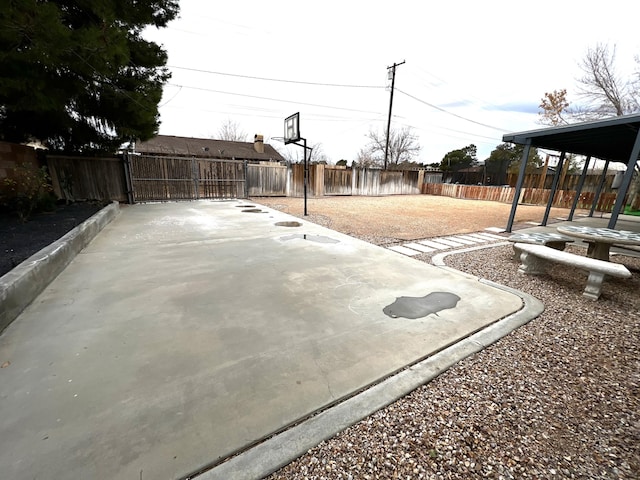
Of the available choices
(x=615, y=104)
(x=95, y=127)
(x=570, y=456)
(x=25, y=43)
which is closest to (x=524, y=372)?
(x=570, y=456)

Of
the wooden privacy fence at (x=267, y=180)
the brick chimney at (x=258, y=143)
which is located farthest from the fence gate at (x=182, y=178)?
the brick chimney at (x=258, y=143)

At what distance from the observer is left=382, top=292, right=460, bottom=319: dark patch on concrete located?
7.82ft

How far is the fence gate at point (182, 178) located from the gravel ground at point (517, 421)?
1094 centimetres

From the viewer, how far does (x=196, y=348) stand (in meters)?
1.82

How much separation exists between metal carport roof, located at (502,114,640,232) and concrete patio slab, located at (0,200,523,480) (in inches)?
164

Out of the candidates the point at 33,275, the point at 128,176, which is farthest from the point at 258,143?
the point at 33,275

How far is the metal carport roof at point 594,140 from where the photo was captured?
4.49 meters

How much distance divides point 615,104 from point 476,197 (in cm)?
797

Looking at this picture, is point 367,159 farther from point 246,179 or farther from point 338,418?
point 338,418

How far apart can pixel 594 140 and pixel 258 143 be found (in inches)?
820

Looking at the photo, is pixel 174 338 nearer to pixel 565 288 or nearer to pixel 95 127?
pixel 565 288

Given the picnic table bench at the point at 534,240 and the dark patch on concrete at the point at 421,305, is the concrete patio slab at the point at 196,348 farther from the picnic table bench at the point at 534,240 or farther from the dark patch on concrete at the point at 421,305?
the picnic table bench at the point at 534,240

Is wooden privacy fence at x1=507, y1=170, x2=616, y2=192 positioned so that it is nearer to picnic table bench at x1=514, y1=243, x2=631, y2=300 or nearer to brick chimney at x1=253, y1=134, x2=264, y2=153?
picnic table bench at x1=514, y1=243, x2=631, y2=300

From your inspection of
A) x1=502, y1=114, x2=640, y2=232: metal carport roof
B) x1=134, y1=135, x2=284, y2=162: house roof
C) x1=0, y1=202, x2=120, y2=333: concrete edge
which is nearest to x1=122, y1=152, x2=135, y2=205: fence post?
x1=0, y1=202, x2=120, y2=333: concrete edge
